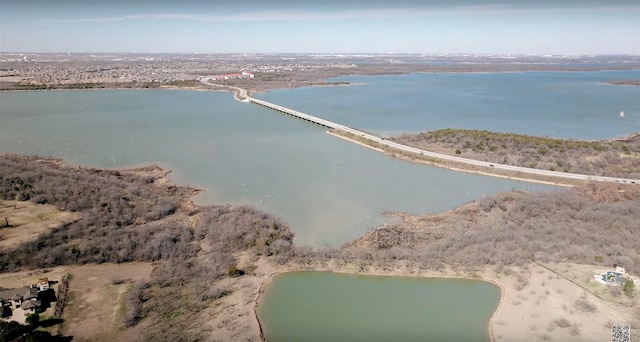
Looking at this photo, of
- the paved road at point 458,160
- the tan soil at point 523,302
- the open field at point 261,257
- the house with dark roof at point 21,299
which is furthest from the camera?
the paved road at point 458,160

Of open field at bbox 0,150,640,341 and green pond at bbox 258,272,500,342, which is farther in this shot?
open field at bbox 0,150,640,341

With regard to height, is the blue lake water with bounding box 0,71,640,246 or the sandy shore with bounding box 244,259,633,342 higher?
the blue lake water with bounding box 0,71,640,246

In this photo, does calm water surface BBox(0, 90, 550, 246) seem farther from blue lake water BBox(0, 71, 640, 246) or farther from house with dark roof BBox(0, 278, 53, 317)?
house with dark roof BBox(0, 278, 53, 317)

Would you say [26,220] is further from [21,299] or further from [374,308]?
[374,308]

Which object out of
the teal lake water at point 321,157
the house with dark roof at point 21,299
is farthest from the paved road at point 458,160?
the house with dark roof at point 21,299

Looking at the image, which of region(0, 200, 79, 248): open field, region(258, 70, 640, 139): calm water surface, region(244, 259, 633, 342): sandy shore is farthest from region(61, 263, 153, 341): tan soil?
region(258, 70, 640, 139): calm water surface

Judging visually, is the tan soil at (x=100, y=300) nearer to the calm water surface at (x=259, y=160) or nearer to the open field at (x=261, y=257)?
the open field at (x=261, y=257)

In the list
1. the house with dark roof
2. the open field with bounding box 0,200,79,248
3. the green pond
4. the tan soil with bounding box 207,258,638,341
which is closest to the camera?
the tan soil with bounding box 207,258,638,341
